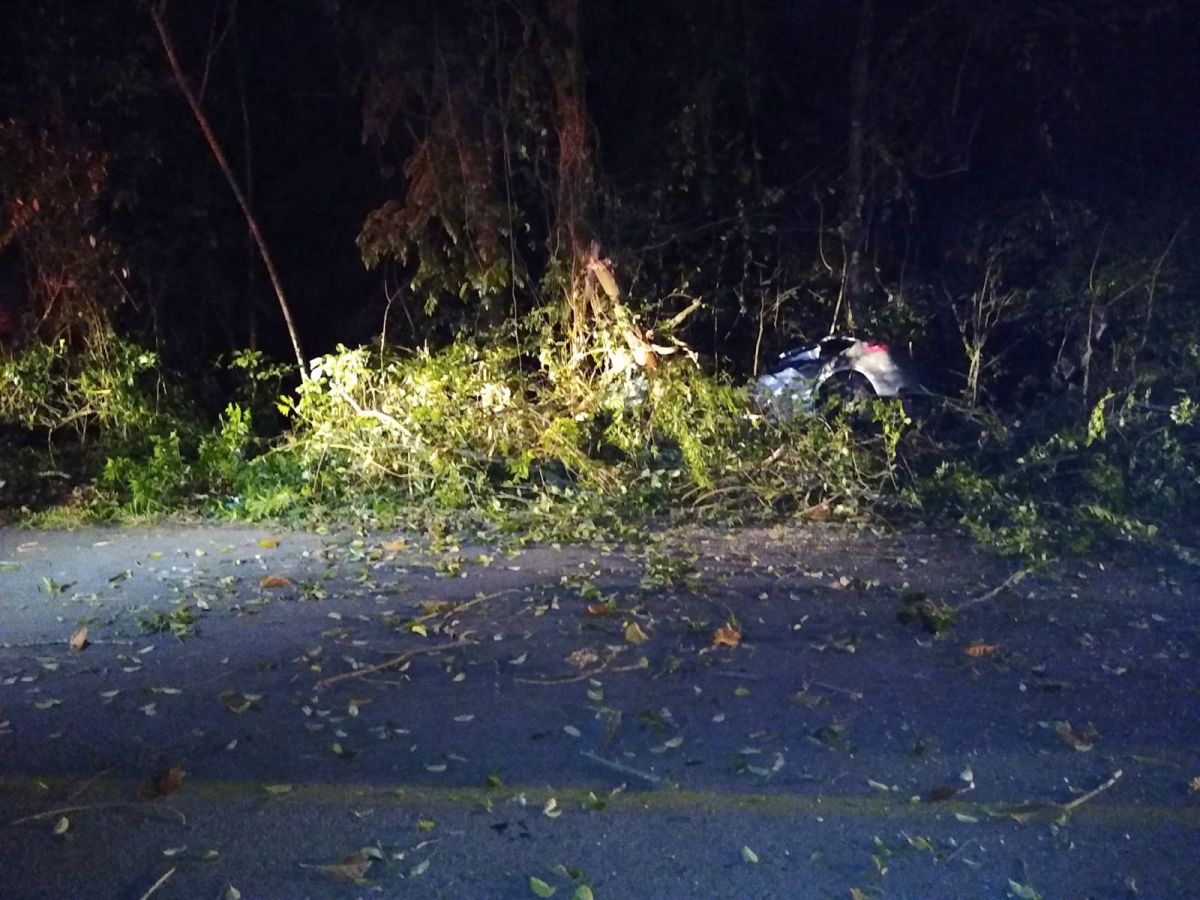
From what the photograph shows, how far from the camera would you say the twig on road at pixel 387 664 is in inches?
231

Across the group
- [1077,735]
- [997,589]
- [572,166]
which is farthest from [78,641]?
[572,166]

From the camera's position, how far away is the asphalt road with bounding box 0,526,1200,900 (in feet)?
13.5

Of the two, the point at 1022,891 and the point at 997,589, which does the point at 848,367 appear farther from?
the point at 1022,891

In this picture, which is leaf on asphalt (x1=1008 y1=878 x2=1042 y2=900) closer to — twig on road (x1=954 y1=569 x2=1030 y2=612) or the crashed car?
twig on road (x1=954 y1=569 x2=1030 y2=612)

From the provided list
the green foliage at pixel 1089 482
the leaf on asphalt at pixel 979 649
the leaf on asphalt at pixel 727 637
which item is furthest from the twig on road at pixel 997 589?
the leaf on asphalt at pixel 727 637

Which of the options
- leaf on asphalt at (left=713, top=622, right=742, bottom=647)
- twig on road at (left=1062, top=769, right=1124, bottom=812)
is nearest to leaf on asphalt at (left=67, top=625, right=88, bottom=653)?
leaf on asphalt at (left=713, top=622, right=742, bottom=647)

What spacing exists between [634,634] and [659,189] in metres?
7.79

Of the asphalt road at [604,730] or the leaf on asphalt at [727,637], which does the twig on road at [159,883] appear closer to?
the asphalt road at [604,730]

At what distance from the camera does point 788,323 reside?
13.8 meters

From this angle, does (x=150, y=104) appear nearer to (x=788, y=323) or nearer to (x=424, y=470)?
(x=424, y=470)

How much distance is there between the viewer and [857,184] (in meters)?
13.9

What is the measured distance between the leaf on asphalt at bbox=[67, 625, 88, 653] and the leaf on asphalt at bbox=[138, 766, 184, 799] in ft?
6.22

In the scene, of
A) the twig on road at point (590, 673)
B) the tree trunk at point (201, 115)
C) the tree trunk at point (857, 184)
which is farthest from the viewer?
the tree trunk at point (857, 184)

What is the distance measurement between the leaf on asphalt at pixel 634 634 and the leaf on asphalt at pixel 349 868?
8.13ft
